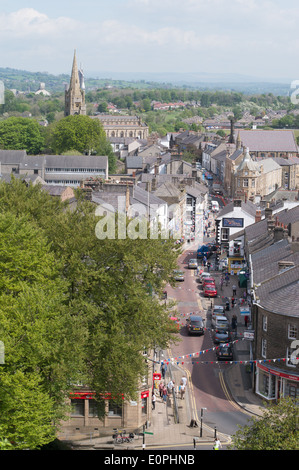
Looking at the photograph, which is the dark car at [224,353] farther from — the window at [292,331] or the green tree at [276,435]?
the green tree at [276,435]

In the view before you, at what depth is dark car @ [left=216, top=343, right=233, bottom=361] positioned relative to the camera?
43719 mm

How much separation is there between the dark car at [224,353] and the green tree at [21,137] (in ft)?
352

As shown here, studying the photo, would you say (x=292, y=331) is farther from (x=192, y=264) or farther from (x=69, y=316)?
(x=192, y=264)

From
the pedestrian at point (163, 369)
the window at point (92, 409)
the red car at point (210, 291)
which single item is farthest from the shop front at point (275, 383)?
the red car at point (210, 291)

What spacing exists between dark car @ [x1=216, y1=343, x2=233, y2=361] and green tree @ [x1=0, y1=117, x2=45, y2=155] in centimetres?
10729

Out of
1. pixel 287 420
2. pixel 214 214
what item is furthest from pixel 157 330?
pixel 214 214

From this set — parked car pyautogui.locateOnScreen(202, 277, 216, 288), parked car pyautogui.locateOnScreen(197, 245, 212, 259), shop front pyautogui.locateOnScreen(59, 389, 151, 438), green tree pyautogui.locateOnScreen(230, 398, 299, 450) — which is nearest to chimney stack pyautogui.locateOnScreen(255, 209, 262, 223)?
parked car pyautogui.locateOnScreen(197, 245, 212, 259)

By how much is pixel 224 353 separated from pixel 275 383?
6.87 m

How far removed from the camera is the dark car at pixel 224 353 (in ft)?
143

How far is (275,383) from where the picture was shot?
37.2 m

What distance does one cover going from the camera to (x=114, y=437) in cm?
3297

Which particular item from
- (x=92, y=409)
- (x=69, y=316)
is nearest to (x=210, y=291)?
(x=92, y=409)

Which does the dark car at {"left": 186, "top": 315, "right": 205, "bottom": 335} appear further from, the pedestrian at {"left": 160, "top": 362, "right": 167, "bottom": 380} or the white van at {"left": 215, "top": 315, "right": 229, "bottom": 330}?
the pedestrian at {"left": 160, "top": 362, "right": 167, "bottom": 380}

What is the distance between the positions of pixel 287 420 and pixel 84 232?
50.2 ft
